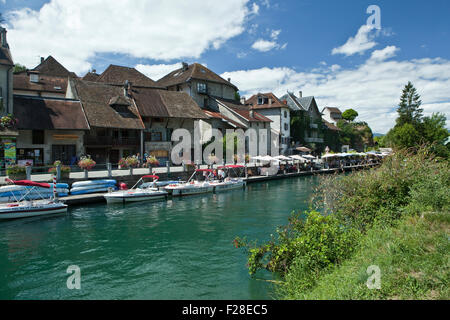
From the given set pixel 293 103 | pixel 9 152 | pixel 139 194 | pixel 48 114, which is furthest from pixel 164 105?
pixel 293 103

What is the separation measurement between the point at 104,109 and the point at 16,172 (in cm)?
1551

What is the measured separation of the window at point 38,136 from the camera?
96.6 feet

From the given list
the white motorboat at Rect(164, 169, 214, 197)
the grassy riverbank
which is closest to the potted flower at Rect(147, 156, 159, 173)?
the white motorboat at Rect(164, 169, 214, 197)

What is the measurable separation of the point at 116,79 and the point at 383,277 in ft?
150

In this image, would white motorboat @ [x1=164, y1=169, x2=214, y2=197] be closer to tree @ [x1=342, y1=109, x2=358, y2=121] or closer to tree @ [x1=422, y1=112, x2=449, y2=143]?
tree @ [x1=422, y1=112, x2=449, y2=143]

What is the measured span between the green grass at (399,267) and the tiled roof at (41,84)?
42.8 m

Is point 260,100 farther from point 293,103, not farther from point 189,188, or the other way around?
point 189,188

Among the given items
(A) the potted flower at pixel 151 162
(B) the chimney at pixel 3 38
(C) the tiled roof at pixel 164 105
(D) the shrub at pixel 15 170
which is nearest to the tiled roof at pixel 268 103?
(C) the tiled roof at pixel 164 105

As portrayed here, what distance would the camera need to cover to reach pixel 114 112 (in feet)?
115

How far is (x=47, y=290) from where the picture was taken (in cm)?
904

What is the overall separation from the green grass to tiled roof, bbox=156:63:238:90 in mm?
44706

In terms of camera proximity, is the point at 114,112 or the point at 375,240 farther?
the point at 114,112

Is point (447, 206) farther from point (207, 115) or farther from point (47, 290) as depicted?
point (207, 115)

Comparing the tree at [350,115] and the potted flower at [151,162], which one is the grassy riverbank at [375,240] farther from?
the tree at [350,115]
